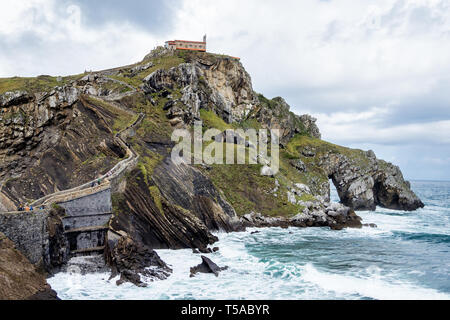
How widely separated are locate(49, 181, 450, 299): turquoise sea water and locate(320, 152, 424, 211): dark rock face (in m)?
24.7

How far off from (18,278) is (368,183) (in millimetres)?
66025

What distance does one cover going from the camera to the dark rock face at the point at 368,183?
220 ft

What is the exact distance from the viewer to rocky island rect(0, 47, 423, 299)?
26609mm

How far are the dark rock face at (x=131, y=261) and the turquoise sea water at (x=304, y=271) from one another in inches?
34.0

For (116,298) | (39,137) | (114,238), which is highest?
(39,137)

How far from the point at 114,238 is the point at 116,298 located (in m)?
7.21

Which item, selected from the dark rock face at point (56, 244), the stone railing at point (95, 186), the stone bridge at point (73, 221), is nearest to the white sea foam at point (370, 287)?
the stone bridge at point (73, 221)

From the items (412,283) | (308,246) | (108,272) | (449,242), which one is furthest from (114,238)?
(449,242)

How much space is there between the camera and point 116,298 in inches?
836

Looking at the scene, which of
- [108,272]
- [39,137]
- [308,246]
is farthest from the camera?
[39,137]

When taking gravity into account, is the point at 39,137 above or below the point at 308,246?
above

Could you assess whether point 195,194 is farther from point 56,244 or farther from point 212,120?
point 212,120

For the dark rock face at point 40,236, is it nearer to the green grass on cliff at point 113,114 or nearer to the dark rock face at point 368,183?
the green grass on cliff at point 113,114

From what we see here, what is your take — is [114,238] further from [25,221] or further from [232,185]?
[232,185]
